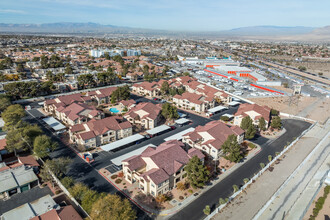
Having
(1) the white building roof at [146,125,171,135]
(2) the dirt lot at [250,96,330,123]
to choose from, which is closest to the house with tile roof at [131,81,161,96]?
(1) the white building roof at [146,125,171,135]

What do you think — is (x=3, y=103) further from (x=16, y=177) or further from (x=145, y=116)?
(x=145, y=116)

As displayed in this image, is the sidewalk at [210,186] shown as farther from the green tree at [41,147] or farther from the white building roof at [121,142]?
the green tree at [41,147]

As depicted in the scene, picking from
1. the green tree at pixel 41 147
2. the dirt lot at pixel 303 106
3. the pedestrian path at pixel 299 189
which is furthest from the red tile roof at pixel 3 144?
the dirt lot at pixel 303 106

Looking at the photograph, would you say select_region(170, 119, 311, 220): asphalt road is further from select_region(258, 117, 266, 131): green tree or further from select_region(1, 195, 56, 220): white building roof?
select_region(1, 195, 56, 220): white building roof

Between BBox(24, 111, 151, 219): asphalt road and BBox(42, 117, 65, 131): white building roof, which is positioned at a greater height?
BBox(42, 117, 65, 131): white building roof

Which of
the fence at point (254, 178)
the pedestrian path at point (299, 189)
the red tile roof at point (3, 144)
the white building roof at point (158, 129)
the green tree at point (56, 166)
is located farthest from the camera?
the white building roof at point (158, 129)

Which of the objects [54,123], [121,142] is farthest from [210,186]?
[54,123]
